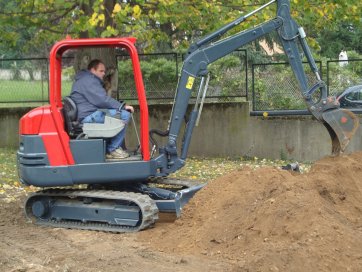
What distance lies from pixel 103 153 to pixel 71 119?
0.60m

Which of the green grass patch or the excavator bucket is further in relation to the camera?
the green grass patch

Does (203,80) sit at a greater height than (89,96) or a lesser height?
greater

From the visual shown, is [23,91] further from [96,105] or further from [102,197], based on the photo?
[102,197]

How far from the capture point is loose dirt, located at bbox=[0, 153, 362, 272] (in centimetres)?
630

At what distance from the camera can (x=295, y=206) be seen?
7.12m

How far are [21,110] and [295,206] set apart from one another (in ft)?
37.1

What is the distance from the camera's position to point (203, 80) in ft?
29.2

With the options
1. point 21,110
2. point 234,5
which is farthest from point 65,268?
point 21,110

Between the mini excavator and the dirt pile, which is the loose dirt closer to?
the dirt pile

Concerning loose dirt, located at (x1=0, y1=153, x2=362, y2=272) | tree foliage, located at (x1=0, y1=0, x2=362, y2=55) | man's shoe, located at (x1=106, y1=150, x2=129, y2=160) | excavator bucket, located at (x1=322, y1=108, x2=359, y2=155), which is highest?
tree foliage, located at (x1=0, y1=0, x2=362, y2=55)

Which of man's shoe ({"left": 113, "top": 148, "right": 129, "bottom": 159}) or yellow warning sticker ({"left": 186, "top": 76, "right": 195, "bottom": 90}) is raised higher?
yellow warning sticker ({"left": 186, "top": 76, "right": 195, "bottom": 90})

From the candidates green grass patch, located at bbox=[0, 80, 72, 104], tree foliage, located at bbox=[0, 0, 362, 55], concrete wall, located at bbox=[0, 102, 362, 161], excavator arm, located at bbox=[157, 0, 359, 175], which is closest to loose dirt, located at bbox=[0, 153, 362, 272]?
excavator arm, located at bbox=[157, 0, 359, 175]

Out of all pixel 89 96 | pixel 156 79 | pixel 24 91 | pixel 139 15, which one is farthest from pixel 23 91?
pixel 89 96

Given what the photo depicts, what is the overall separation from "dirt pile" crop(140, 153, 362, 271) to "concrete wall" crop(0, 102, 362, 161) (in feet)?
22.8
